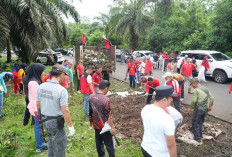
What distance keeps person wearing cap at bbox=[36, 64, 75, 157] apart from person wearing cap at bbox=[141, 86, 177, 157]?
1367 mm

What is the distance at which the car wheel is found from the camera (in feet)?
37.1

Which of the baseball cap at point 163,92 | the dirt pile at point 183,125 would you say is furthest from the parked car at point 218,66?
the baseball cap at point 163,92

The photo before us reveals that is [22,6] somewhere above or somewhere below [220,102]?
above

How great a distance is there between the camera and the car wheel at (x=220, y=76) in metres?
11.3

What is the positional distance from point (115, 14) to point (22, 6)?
15400 millimetres

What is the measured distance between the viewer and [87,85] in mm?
5949

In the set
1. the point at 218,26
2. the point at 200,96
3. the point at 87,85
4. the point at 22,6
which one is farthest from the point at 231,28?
the point at 22,6

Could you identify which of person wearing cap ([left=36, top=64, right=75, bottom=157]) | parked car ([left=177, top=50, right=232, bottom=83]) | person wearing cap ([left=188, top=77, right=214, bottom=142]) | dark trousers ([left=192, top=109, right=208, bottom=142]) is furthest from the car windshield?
person wearing cap ([left=36, top=64, right=75, bottom=157])

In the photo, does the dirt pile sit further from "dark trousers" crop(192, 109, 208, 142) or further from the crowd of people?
the crowd of people

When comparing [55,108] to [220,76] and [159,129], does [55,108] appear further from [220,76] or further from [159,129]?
[220,76]

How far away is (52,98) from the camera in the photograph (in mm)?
3098

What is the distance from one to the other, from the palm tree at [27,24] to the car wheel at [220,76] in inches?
397

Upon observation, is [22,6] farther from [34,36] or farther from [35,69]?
[35,69]

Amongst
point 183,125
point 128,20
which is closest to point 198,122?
point 183,125
